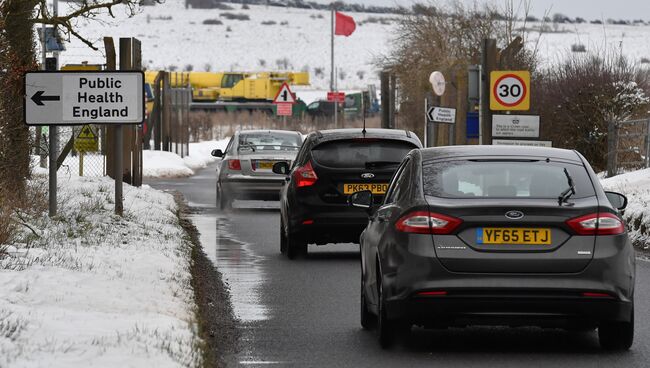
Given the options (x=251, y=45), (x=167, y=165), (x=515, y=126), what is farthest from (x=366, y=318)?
(x=251, y=45)

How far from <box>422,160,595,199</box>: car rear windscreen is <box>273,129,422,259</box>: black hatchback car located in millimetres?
7332

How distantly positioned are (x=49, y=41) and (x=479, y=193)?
29.5m

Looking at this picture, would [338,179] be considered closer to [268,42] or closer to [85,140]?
[85,140]

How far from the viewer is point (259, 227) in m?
24.9

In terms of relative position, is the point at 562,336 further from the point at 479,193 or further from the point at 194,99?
the point at 194,99

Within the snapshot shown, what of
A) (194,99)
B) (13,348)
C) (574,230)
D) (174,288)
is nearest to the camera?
(13,348)

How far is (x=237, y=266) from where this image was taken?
17656mm

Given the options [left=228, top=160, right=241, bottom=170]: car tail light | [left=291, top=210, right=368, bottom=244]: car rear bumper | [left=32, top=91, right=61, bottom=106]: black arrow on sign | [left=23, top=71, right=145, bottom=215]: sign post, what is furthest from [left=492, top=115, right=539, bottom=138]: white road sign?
[left=32, top=91, right=61, bottom=106]: black arrow on sign

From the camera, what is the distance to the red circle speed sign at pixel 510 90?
29547mm

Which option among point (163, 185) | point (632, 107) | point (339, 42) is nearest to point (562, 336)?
point (632, 107)

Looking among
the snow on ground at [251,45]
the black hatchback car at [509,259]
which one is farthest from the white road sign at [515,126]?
the snow on ground at [251,45]

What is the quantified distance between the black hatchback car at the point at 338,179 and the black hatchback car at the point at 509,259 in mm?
7639

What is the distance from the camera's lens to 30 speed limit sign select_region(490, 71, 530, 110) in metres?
29.5

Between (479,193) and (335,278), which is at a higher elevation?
(479,193)
